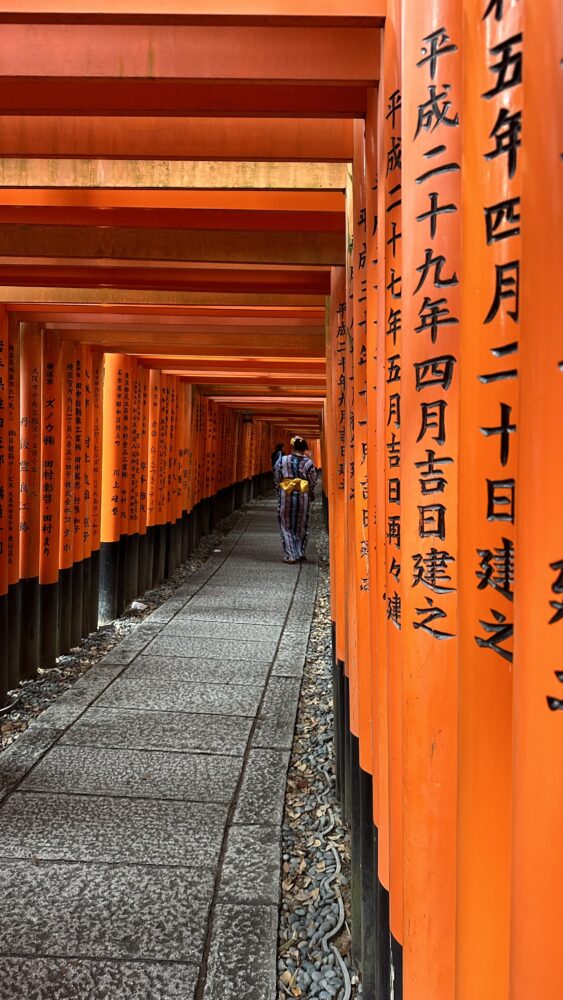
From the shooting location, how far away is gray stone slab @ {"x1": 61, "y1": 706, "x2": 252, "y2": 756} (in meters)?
4.84

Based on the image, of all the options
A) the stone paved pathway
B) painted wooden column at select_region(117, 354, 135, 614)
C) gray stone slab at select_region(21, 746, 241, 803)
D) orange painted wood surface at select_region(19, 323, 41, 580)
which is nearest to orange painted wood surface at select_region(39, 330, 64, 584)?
orange painted wood surface at select_region(19, 323, 41, 580)

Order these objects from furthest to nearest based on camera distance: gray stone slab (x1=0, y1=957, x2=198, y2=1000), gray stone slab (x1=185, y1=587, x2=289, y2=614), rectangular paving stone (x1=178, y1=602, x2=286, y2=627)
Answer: gray stone slab (x1=185, y1=587, x2=289, y2=614)
rectangular paving stone (x1=178, y1=602, x2=286, y2=627)
gray stone slab (x1=0, y1=957, x2=198, y2=1000)

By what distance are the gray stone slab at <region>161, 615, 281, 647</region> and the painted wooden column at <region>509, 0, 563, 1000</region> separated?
254 inches

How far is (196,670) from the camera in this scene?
6.46 meters

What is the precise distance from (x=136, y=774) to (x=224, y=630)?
3.47 metres

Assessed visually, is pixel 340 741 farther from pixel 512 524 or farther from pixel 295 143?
pixel 512 524

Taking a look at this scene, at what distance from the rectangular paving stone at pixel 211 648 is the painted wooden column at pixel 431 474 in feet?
18.0

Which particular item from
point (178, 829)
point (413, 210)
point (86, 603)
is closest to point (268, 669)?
point (86, 603)

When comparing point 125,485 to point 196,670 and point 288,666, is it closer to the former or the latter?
point 196,670

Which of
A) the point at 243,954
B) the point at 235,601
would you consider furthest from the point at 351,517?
the point at 235,601

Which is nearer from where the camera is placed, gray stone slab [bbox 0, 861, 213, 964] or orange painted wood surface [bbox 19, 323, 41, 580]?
gray stone slab [bbox 0, 861, 213, 964]

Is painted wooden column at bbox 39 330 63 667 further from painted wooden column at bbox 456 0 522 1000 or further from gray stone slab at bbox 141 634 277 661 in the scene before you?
painted wooden column at bbox 456 0 522 1000

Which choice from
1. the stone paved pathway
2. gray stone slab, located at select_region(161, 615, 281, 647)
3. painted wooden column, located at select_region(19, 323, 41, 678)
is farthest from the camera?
gray stone slab, located at select_region(161, 615, 281, 647)

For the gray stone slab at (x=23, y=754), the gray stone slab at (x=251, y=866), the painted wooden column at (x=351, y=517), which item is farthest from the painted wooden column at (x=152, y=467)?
the painted wooden column at (x=351, y=517)
